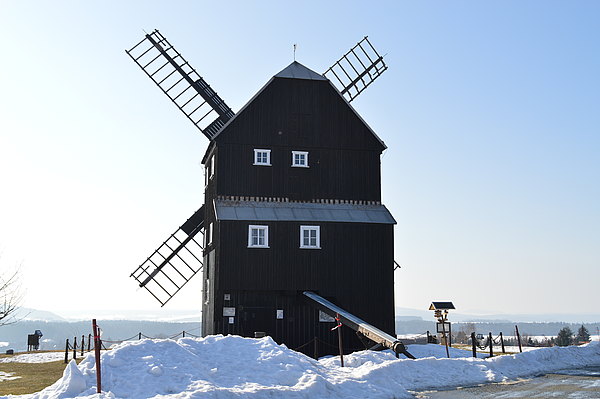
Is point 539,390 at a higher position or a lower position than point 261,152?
lower

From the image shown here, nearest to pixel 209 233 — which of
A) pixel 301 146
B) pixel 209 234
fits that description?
pixel 209 234

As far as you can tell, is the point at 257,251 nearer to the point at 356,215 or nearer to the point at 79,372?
the point at 356,215

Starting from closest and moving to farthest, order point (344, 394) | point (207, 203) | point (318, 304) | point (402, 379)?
point (344, 394)
point (402, 379)
point (318, 304)
point (207, 203)

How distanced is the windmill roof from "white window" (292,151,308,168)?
4.18 m

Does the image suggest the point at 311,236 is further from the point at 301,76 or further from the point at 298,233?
the point at 301,76

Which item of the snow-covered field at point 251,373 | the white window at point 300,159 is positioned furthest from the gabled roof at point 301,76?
the snow-covered field at point 251,373

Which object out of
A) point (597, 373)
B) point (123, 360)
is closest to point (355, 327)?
point (597, 373)

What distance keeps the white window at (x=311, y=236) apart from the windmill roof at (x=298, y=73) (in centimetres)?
840

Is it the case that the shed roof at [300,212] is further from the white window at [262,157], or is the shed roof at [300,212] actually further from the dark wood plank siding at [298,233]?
the white window at [262,157]

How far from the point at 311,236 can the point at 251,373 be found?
1430 cm

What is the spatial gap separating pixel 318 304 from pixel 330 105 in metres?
11.3

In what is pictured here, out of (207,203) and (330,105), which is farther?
(207,203)

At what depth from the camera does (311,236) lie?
111ft

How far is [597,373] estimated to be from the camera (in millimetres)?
25016
